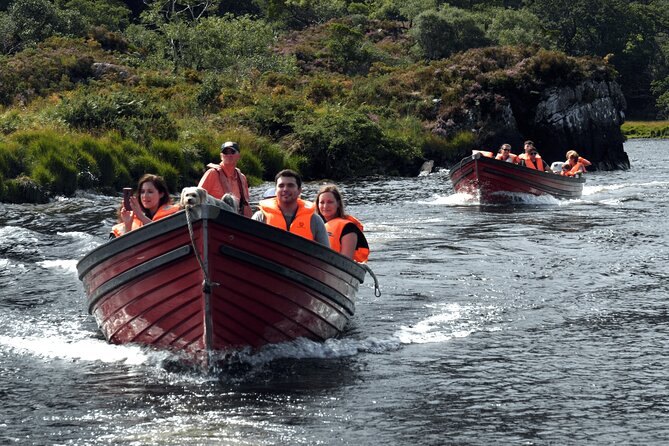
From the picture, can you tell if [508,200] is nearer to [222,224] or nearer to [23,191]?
[23,191]

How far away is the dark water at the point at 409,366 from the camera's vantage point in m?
7.73

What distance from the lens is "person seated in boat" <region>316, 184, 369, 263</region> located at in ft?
35.3

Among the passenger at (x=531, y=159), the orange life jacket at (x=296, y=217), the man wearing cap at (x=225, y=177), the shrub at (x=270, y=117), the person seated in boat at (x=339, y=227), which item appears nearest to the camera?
the orange life jacket at (x=296, y=217)

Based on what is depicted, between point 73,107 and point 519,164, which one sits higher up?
point 73,107

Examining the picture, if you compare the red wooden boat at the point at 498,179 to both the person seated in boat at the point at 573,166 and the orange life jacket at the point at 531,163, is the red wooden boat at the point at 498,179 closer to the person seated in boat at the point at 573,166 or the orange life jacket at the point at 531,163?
the orange life jacket at the point at 531,163

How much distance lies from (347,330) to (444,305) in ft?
5.83

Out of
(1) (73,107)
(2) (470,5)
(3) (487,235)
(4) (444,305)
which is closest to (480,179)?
(3) (487,235)

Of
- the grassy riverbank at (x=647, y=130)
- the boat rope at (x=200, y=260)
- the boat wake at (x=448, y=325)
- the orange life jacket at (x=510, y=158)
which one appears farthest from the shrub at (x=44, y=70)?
the grassy riverbank at (x=647, y=130)

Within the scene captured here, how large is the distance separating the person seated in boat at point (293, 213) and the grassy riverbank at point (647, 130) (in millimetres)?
79156

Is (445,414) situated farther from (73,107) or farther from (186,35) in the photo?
(186,35)

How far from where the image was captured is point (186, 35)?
154 feet

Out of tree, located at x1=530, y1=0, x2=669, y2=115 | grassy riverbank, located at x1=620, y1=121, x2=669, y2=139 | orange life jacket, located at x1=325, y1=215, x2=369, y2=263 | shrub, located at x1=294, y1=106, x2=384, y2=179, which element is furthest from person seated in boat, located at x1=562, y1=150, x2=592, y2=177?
tree, located at x1=530, y1=0, x2=669, y2=115

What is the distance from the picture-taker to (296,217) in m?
→ 10.1

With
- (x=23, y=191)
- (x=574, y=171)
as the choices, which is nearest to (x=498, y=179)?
(x=574, y=171)
